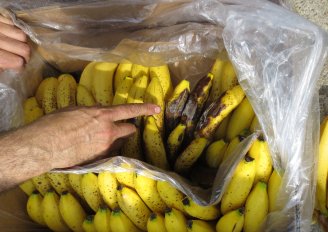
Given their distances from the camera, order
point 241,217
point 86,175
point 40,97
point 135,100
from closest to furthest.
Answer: point 241,217 < point 86,175 < point 135,100 < point 40,97

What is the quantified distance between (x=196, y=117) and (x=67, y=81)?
21.5 inches

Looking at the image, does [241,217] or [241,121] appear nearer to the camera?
[241,217]

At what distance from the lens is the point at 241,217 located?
1247 millimetres

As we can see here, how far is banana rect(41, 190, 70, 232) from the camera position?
1.49 meters

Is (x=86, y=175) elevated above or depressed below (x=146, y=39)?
below

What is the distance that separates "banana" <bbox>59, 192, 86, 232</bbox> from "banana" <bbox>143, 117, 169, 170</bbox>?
0.96ft

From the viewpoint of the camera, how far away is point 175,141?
57.8 inches

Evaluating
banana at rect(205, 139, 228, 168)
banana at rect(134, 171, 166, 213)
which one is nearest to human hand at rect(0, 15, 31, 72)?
banana at rect(134, 171, 166, 213)

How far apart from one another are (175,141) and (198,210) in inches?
10.7

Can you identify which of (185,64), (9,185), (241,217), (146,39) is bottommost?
(241,217)

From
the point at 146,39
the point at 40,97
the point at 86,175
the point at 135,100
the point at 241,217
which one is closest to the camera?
the point at 241,217

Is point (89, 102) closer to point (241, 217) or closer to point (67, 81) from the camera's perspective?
point (67, 81)

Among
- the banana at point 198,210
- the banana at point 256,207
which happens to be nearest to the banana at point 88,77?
the banana at point 198,210

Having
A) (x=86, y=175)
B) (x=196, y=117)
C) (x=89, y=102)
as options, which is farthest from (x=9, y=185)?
(x=196, y=117)
